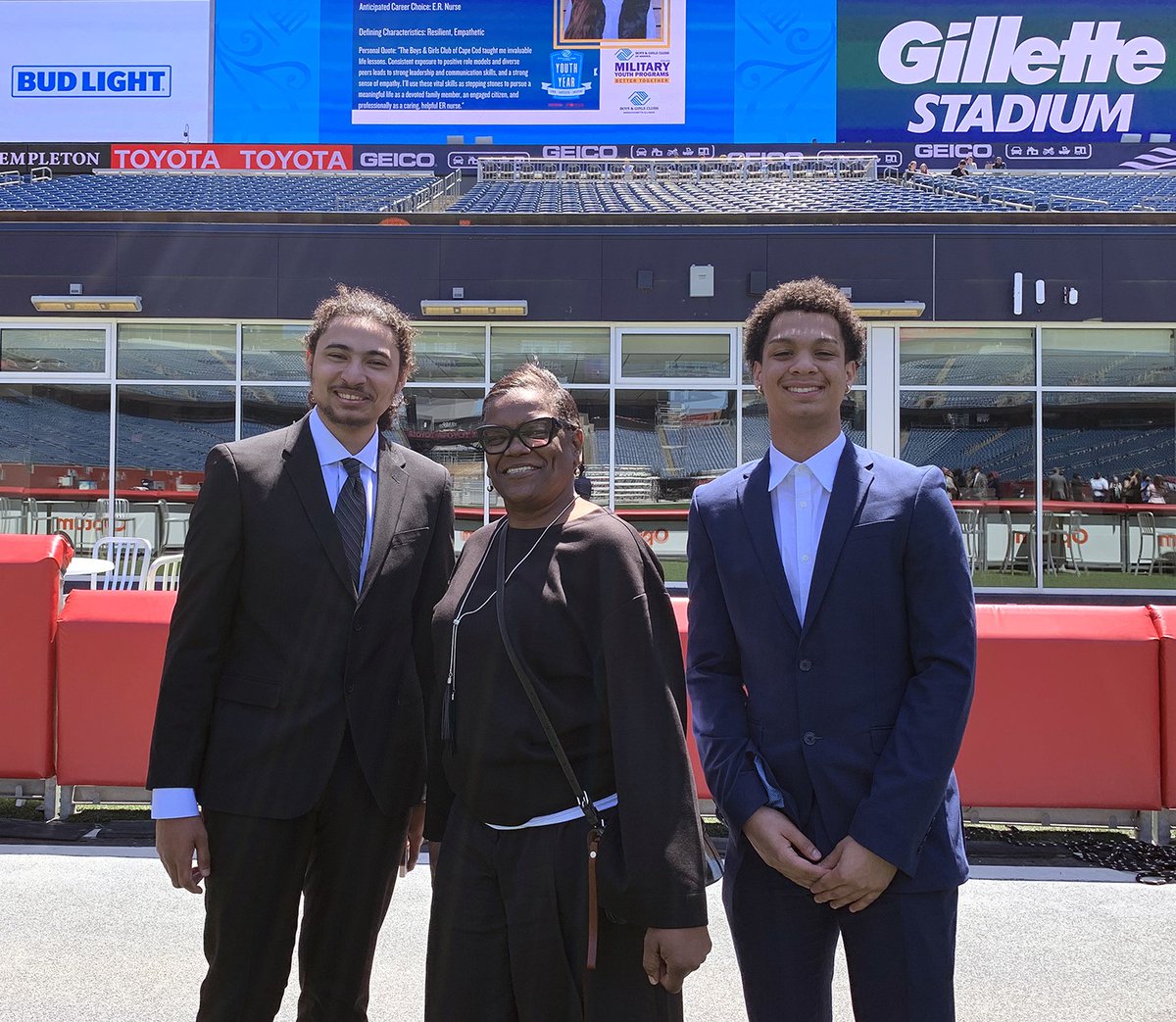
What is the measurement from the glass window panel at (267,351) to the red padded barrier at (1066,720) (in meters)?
11.1

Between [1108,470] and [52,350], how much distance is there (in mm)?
14338

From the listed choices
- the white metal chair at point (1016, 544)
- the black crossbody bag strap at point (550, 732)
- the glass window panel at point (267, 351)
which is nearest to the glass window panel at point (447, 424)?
the glass window panel at point (267, 351)

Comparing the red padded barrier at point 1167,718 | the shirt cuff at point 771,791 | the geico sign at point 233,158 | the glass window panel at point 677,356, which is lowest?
the red padded barrier at point 1167,718

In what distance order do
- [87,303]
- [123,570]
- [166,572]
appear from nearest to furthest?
[166,572]
[123,570]
[87,303]

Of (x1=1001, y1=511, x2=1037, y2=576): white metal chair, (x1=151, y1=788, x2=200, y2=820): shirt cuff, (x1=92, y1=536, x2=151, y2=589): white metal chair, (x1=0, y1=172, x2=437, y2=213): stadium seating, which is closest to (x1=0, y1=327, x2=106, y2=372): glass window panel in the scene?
(x1=92, y1=536, x2=151, y2=589): white metal chair

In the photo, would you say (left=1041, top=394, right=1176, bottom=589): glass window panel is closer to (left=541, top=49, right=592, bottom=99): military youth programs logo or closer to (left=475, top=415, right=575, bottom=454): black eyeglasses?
(left=475, top=415, right=575, bottom=454): black eyeglasses

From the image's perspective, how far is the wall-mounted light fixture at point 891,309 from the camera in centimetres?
1354

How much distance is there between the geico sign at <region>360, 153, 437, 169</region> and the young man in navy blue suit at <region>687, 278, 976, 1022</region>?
99.3 feet

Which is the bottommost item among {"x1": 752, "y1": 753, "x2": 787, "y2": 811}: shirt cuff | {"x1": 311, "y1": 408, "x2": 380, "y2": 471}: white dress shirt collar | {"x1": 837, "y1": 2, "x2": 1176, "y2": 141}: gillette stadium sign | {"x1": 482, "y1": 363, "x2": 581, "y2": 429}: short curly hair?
{"x1": 752, "y1": 753, "x2": 787, "y2": 811}: shirt cuff

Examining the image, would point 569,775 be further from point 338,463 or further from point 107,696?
point 107,696

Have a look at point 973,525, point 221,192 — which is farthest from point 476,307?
point 221,192

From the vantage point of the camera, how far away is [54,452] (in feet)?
46.5

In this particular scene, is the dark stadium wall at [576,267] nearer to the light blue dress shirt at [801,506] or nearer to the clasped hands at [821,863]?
the light blue dress shirt at [801,506]

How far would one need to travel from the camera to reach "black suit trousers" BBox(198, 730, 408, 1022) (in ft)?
8.18
